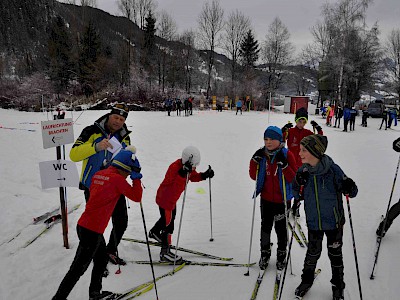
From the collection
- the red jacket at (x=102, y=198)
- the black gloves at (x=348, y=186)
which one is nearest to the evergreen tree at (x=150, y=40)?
the red jacket at (x=102, y=198)

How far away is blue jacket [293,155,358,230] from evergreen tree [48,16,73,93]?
36.0 meters

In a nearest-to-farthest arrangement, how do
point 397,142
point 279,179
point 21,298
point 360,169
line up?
point 21,298, point 279,179, point 397,142, point 360,169

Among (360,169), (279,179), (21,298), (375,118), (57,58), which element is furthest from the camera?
(57,58)

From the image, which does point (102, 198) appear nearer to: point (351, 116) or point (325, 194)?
point (325, 194)

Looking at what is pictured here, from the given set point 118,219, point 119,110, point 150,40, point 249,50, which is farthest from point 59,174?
point 249,50

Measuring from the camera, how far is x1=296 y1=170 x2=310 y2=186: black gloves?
283 cm

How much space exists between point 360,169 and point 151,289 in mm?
7947

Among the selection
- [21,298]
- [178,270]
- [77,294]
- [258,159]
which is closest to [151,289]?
[178,270]

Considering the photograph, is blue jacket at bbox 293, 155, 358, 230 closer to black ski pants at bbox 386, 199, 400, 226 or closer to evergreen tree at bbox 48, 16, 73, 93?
black ski pants at bbox 386, 199, 400, 226

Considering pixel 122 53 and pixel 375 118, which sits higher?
pixel 122 53

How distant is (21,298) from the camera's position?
9.86 ft

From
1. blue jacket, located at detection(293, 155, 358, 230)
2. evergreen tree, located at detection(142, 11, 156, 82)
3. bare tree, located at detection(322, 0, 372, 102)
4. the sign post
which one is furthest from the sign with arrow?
evergreen tree, located at detection(142, 11, 156, 82)

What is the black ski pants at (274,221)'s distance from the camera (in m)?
3.44

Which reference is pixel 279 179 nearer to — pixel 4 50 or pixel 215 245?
pixel 215 245
